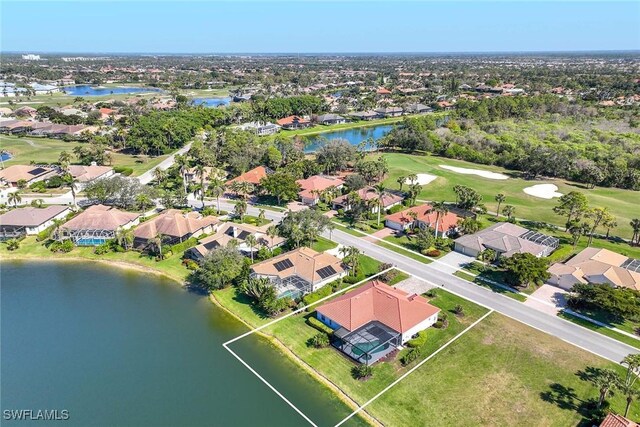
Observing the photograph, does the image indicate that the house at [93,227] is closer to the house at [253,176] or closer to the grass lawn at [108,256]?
the grass lawn at [108,256]

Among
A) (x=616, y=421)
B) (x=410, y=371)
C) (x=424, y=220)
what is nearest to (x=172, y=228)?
(x=424, y=220)

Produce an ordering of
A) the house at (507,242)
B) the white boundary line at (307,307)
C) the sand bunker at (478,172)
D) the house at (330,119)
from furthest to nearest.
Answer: the house at (330,119) < the sand bunker at (478,172) < the house at (507,242) < the white boundary line at (307,307)

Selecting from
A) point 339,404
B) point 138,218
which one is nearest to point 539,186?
point 339,404

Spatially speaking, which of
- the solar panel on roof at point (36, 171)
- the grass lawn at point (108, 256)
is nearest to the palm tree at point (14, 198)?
the grass lawn at point (108, 256)

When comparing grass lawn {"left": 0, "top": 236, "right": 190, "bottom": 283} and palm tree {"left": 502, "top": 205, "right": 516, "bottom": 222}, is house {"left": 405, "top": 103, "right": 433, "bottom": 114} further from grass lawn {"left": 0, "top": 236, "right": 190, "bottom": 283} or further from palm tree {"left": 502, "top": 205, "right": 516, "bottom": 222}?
grass lawn {"left": 0, "top": 236, "right": 190, "bottom": 283}

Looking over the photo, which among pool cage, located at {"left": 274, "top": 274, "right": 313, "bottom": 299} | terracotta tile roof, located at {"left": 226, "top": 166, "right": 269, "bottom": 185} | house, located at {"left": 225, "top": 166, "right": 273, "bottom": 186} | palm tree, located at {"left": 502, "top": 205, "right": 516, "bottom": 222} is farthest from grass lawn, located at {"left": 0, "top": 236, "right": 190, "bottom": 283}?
palm tree, located at {"left": 502, "top": 205, "right": 516, "bottom": 222}

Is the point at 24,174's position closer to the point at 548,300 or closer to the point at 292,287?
the point at 292,287

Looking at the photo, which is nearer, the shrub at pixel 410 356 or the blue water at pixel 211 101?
the shrub at pixel 410 356
